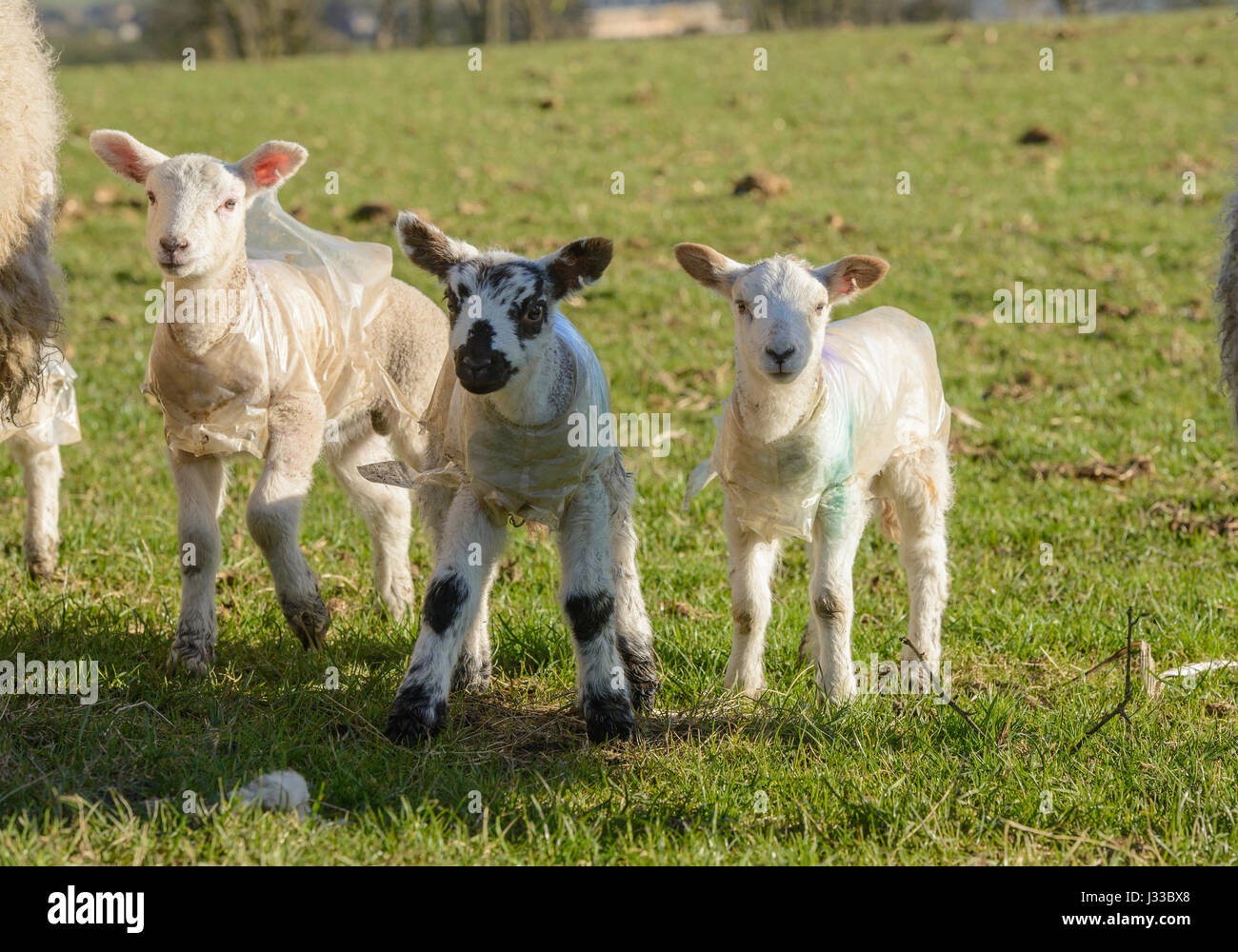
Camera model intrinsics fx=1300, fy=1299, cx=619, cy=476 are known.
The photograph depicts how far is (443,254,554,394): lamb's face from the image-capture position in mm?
3965

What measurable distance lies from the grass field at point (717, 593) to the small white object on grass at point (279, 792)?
0.09 metres

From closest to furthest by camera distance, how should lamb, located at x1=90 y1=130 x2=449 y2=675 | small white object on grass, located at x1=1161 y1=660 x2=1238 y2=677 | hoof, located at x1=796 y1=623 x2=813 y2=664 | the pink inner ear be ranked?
lamb, located at x1=90 y1=130 x2=449 y2=675, the pink inner ear, small white object on grass, located at x1=1161 y1=660 x2=1238 y2=677, hoof, located at x1=796 y1=623 x2=813 y2=664

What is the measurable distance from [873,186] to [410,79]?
10.1 meters

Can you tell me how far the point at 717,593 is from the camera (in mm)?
5980

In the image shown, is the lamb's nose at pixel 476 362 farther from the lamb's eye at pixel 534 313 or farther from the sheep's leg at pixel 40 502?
the sheep's leg at pixel 40 502

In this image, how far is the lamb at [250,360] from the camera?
4.78 m

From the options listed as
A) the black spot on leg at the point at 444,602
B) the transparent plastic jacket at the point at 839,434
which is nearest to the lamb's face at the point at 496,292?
the black spot on leg at the point at 444,602

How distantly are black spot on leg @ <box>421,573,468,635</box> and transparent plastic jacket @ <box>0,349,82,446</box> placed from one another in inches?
83.7

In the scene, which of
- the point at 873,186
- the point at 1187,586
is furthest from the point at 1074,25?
the point at 1187,586

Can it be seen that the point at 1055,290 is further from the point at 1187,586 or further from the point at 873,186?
the point at 1187,586

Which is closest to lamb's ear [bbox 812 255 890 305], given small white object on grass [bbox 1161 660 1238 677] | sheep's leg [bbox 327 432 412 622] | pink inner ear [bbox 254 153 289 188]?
small white object on grass [bbox 1161 660 1238 677]

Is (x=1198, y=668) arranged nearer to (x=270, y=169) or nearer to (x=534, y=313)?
(x=534, y=313)

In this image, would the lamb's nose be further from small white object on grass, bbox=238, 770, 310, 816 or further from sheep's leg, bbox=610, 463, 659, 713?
small white object on grass, bbox=238, 770, 310, 816
